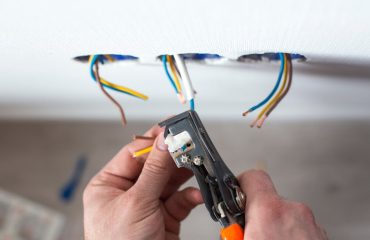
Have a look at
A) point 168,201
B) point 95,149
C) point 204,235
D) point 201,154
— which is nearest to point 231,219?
point 201,154

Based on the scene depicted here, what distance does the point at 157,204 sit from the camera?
2.18 feet

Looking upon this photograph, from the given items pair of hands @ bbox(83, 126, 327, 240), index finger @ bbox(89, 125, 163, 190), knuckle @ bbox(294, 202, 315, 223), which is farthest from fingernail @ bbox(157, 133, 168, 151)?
knuckle @ bbox(294, 202, 315, 223)

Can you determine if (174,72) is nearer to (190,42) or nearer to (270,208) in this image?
(190,42)

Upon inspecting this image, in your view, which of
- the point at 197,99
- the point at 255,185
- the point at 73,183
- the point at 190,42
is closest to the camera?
the point at 190,42

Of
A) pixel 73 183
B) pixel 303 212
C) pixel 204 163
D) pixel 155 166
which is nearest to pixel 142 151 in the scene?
pixel 155 166

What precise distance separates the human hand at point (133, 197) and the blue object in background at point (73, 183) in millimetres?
570

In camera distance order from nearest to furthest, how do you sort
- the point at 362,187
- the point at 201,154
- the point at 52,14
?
the point at 52,14
the point at 201,154
the point at 362,187

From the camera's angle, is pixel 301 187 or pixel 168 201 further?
pixel 301 187

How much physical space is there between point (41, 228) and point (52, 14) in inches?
40.0

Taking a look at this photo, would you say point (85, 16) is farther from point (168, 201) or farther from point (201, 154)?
point (168, 201)

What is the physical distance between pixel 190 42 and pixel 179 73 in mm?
131

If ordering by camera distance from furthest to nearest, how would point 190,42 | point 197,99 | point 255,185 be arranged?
1. point 197,99
2. point 255,185
3. point 190,42

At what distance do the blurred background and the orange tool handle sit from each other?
0.24m

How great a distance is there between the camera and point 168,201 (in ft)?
2.60
